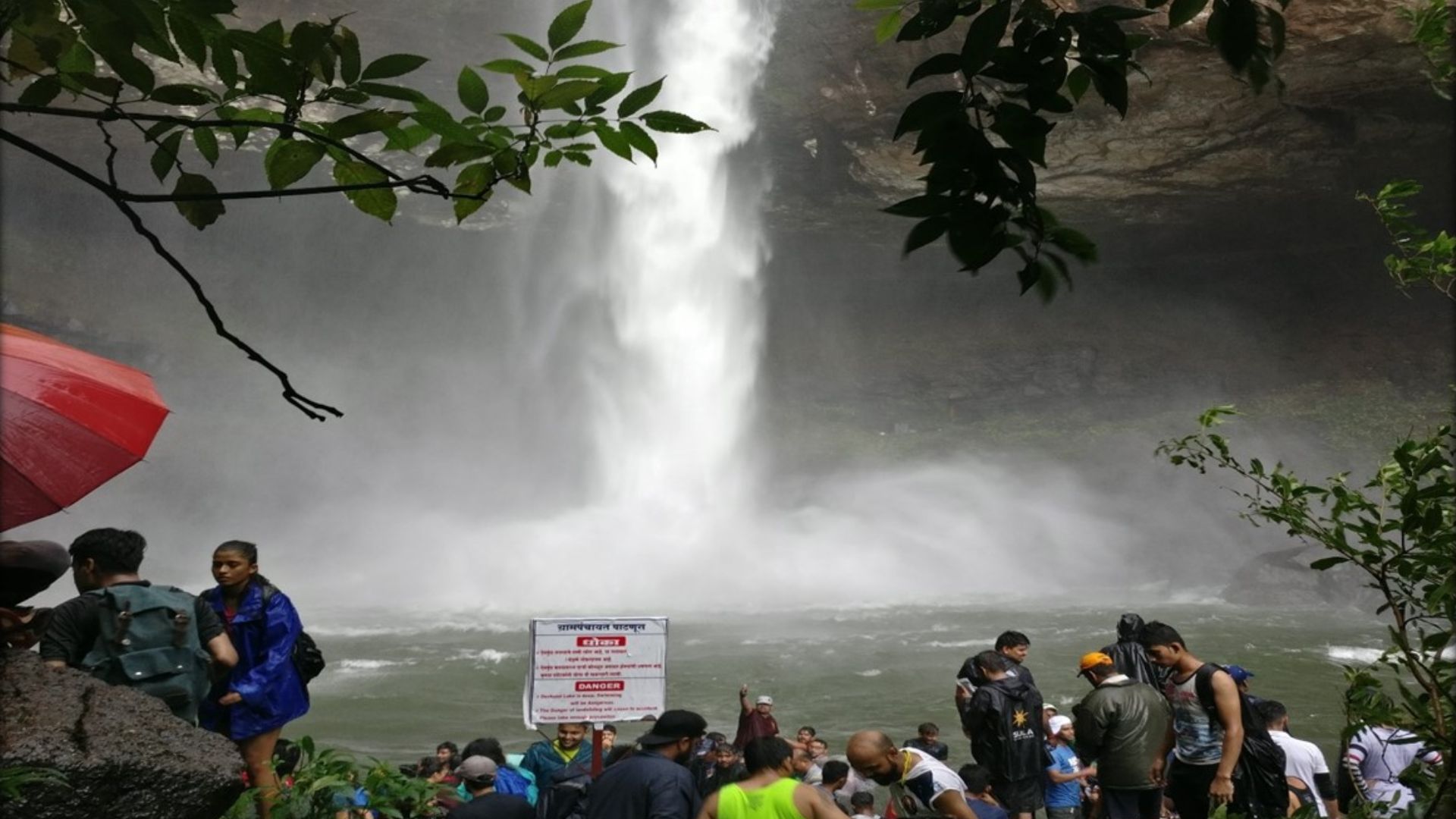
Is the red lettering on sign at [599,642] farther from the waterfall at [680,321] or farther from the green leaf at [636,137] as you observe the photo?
the waterfall at [680,321]

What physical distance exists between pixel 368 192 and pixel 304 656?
2194mm

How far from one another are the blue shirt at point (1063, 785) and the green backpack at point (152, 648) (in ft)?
14.5

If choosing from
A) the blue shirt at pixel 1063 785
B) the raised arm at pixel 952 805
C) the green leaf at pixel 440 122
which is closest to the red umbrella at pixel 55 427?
the green leaf at pixel 440 122

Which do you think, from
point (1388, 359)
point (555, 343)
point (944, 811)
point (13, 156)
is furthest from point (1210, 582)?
point (13, 156)

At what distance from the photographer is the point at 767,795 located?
3391 mm

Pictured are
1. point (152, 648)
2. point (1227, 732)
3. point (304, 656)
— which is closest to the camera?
point (152, 648)

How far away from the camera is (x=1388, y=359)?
25.2 metres

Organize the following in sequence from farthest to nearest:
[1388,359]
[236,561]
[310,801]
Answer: [1388,359]
[236,561]
[310,801]

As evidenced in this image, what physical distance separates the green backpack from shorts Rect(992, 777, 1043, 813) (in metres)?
3.45

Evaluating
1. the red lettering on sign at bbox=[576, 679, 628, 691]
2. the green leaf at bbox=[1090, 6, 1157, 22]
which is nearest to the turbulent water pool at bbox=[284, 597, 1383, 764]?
the red lettering on sign at bbox=[576, 679, 628, 691]

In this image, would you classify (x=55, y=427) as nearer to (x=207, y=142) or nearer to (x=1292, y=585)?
(x=207, y=142)

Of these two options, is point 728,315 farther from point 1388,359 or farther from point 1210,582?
point 1388,359

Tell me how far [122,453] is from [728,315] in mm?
25324

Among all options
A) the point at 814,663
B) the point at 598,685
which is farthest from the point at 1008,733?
the point at 814,663
